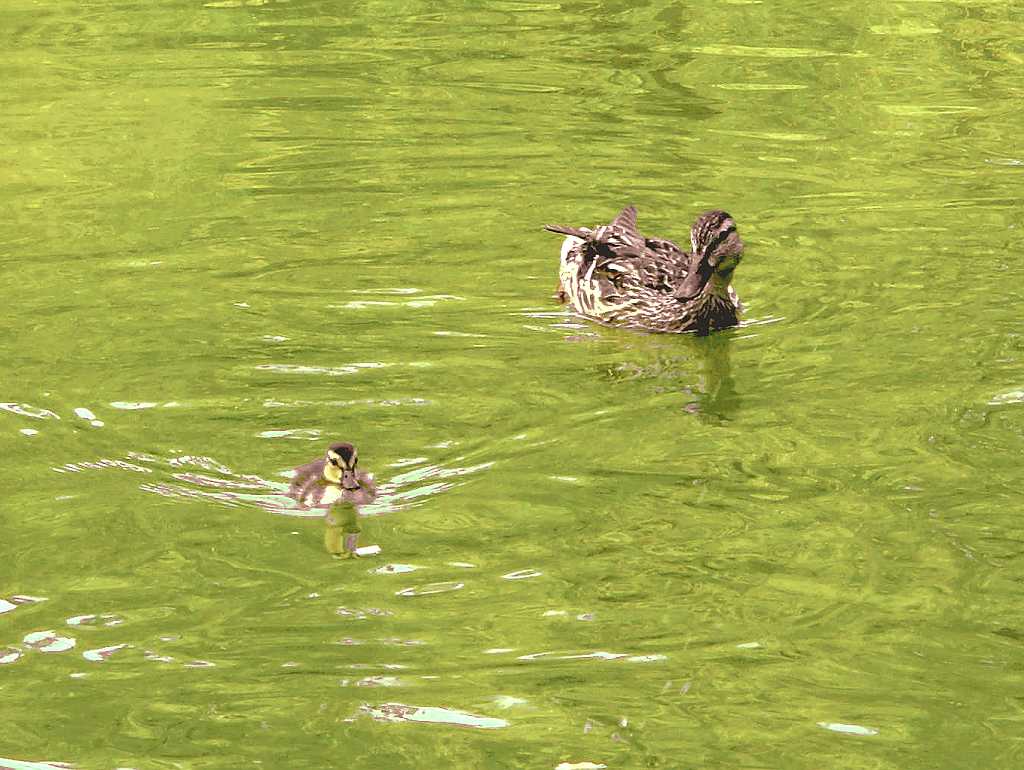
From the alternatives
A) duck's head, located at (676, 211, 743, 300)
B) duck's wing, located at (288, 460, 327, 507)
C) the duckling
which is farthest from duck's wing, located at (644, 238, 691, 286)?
duck's wing, located at (288, 460, 327, 507)

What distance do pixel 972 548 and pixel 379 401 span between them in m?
3.01

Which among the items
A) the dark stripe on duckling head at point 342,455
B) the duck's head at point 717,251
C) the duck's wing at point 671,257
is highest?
the duck's head at point 717,251

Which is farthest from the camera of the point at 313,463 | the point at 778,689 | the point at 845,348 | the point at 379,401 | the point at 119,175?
the point at 119,175

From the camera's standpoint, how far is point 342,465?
8.30 meters

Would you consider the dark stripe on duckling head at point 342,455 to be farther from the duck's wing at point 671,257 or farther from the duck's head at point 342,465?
Answer: the duck's wing at point 671,257

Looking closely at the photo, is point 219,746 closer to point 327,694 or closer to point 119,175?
point 327,694

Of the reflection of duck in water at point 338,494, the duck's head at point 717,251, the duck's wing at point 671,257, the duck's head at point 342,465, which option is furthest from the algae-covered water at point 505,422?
the duck's wing at point 671,257

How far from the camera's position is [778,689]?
692cm

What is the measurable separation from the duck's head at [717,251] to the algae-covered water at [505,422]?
363mm

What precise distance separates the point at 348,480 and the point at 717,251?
11.1 ft

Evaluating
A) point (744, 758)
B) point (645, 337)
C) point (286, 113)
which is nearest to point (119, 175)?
point (286, 113)

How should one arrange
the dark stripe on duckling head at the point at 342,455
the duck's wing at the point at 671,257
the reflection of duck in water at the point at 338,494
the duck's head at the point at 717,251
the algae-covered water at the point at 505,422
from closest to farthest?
the algae-covered water at the point at 505,422
the reflection of duck in water at the point at 338,494
the dark stripe on duckling head at the point at 342,455
the duck's head at the point at 717,251
the duck's wing at the point at 671,257

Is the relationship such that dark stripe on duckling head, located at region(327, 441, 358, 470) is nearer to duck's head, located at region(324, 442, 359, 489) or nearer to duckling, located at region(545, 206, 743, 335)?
duck's head, located at region(324, 442, 359, 489)

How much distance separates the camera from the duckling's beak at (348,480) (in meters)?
8.26
